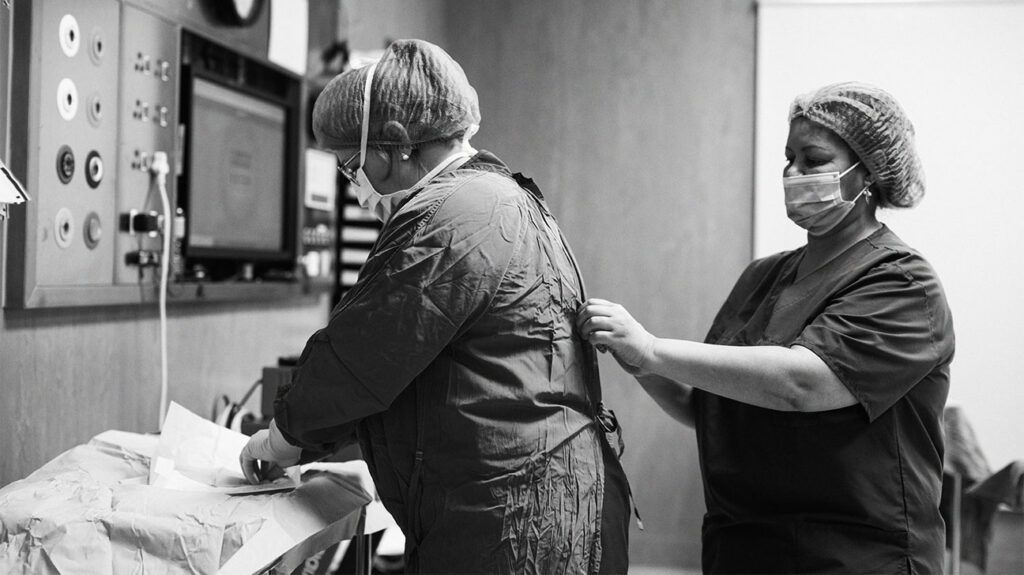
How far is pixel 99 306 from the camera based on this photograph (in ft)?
6.21

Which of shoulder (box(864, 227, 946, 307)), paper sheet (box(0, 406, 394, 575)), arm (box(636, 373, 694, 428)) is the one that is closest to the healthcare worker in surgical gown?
paper sheet (box(0, 406, 394, 575))

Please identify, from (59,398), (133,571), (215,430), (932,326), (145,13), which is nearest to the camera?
(133,571)

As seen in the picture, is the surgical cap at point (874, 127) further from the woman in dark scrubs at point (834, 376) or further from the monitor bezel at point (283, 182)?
the monitor bezel at point (283, 182)

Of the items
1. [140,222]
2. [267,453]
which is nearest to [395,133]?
[267,453]

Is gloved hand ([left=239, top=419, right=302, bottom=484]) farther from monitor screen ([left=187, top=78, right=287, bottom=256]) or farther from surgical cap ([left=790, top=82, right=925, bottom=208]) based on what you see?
surgical cap ([left=790, top=82, right=925, bottom=208])

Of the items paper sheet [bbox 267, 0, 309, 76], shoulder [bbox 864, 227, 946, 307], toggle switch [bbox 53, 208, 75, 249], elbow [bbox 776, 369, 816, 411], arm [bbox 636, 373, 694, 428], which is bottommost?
arm [bbox 636, 373, 694, 428]

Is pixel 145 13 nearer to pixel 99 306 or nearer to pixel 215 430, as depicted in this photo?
pixel 99 306

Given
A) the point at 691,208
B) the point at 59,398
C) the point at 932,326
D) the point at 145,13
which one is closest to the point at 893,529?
the point at 932,326

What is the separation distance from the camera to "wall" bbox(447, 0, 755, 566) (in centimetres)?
386

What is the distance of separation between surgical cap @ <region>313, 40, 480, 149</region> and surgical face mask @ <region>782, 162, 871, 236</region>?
0.59 metres

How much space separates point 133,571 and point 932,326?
4.00 ft

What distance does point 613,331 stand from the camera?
1404 mm

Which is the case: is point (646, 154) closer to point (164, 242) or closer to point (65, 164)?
point (164, 242)

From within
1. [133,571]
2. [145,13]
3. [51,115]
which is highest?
[145,13]
